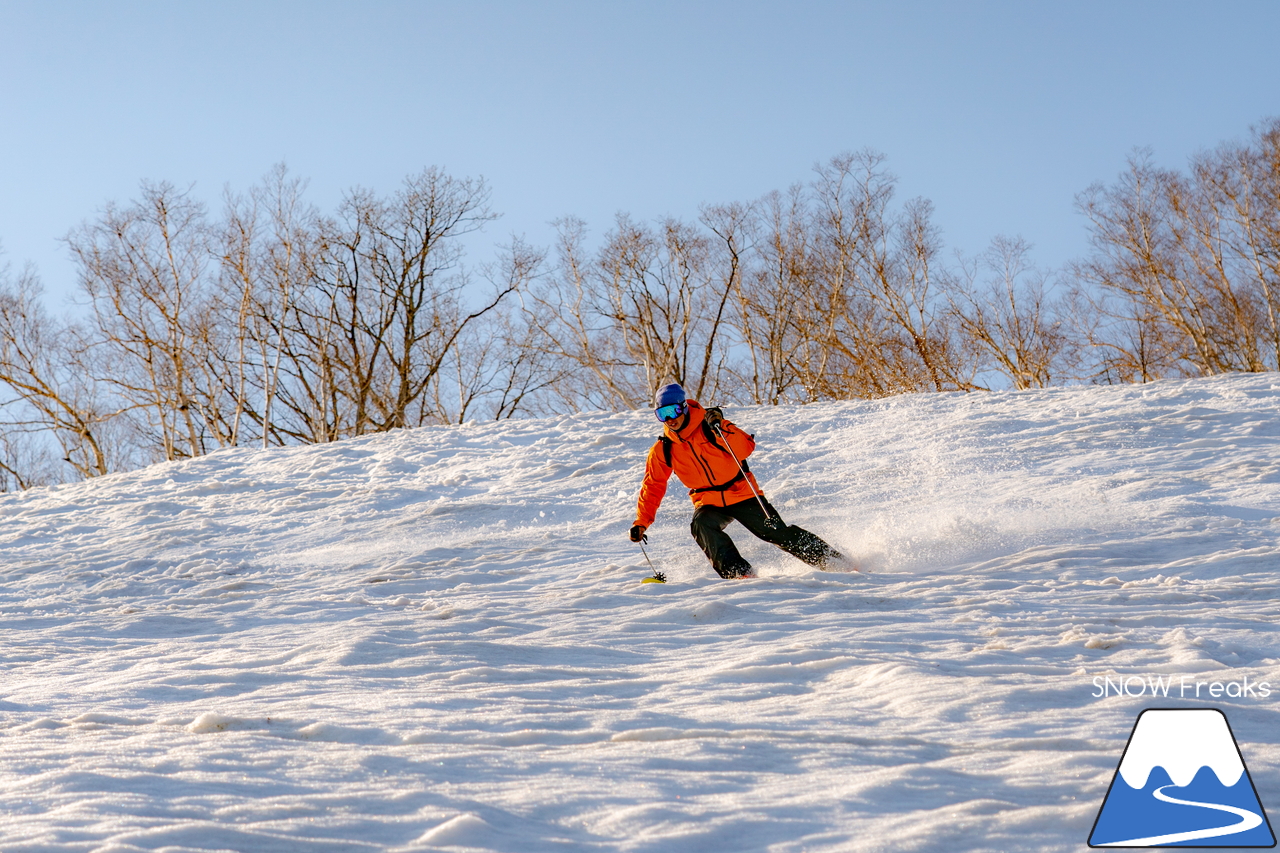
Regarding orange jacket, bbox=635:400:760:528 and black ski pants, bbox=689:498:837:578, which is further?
orange jacket, bbox=635:400:760:528

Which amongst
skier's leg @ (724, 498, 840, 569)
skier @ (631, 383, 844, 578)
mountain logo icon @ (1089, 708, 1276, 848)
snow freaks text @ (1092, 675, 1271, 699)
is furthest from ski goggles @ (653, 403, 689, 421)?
mountain logo icon @ (1089, 708, 1276, 848)

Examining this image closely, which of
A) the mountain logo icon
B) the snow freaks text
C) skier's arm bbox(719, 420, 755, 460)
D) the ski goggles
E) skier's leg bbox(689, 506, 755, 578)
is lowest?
the snow freaks text

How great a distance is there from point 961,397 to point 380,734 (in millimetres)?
11874

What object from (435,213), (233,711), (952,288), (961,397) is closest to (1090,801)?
(233,711)

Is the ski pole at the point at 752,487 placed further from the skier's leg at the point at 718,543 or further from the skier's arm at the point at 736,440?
the skier's leg at the point at 718,543

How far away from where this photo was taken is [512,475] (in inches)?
469

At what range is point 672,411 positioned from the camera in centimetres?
663

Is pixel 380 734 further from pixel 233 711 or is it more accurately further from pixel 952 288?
pixel 952 288

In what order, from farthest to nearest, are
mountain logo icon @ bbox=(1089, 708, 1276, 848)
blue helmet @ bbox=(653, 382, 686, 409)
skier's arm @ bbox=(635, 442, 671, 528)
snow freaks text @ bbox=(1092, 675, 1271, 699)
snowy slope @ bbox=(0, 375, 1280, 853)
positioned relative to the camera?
skier's arm @ bbox=(635, 442, 671, 528) → blue helmet @ bbox=(653, 382, 686, 409) → snow freaks text @ bbox=(1092, 675, 1271, 699) → snowy slope @ bbox=(0, 375, 1280, 853) → mountain logo icon @ bbox=(1089, 708, 1276, 848)

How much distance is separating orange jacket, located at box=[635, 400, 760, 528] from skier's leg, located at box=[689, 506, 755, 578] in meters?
0.09

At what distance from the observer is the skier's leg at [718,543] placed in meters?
6.53

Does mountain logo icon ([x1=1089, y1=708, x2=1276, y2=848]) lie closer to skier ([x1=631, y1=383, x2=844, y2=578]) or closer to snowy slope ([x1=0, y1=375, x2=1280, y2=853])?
snowy slope ([x1=0, y1=375, x2=1280, y2=853])

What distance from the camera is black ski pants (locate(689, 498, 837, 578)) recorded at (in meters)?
6.57

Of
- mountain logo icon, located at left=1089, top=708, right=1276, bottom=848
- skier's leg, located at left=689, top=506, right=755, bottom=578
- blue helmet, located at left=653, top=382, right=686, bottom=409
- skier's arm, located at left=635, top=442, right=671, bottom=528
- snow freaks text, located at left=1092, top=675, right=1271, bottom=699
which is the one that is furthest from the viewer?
skier's arm, located at left=635, top=442, right=671, bottom=528
